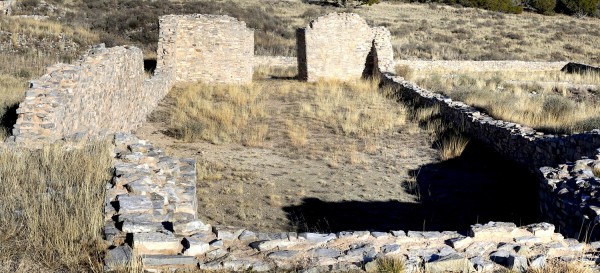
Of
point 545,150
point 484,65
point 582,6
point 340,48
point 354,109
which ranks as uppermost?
point 582,6

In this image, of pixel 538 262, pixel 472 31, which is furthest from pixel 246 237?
pixel 472 31

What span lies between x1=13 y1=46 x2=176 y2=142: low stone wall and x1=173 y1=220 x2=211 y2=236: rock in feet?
11.9

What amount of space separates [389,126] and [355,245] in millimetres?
8830

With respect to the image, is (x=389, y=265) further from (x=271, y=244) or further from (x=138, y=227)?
(x=138, y=227)

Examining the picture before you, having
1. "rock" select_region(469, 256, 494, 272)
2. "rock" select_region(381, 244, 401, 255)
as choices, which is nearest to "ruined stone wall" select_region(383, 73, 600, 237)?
"rock" select_region(469, 256, 494, 272)

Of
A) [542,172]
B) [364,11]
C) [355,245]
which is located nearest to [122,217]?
[355,245]

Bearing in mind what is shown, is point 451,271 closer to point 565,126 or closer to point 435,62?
point 565,126

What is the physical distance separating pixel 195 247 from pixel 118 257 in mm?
552

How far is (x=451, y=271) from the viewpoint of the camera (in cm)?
467

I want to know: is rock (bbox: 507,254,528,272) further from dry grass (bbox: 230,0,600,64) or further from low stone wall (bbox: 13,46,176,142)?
dry grass (bbox: 230,0,600,64)

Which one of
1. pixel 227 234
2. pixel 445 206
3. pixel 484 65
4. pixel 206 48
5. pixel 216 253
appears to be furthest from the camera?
pixel 484 65

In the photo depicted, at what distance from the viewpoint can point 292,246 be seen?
16.4 ft

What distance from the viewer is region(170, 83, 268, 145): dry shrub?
12547 millimetres

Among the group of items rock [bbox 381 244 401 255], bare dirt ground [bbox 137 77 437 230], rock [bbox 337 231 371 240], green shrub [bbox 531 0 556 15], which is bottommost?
bare dirt ground [bbox 137 77 437 230]
